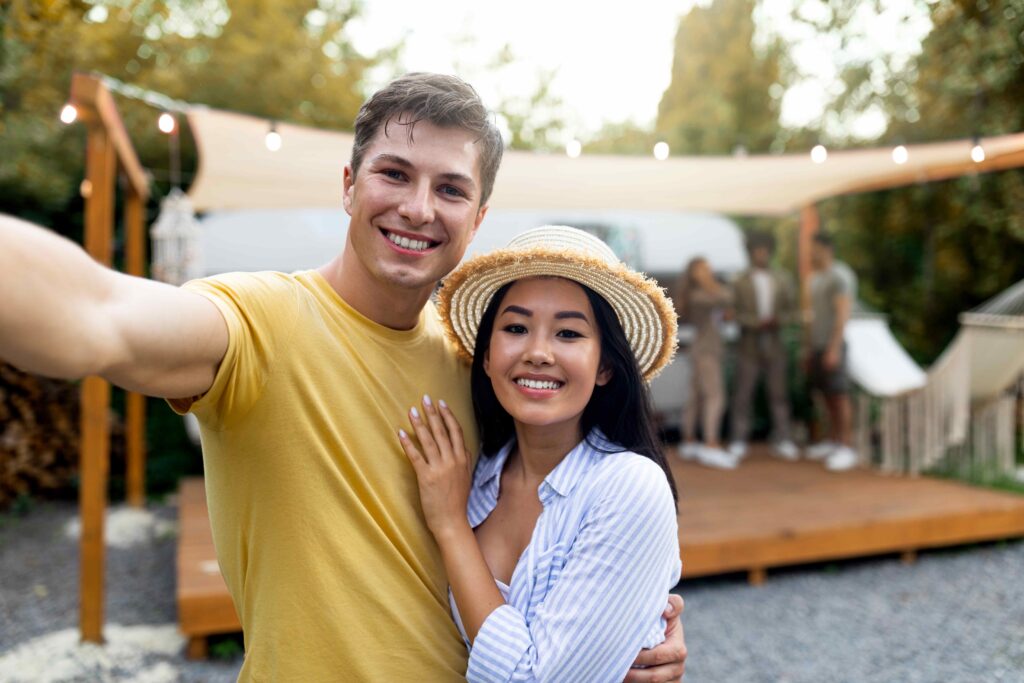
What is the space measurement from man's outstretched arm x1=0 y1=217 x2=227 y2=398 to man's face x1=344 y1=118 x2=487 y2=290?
435 millimetres

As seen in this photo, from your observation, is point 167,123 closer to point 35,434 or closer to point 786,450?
point 35,434

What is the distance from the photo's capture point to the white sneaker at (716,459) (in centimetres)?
657

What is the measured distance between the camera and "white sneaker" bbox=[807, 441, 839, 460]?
6.94 metres

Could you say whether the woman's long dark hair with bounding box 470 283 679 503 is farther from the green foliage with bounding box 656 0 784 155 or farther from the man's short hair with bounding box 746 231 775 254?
the green foliage with bounding box 656 0 784 155

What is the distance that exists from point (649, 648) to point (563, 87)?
642 inches

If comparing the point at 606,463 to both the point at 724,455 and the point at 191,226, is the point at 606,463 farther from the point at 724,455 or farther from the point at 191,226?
the point at 724,455

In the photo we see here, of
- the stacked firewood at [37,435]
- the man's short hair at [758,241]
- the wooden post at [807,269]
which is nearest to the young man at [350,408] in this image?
the stacked firewood at [37,435]

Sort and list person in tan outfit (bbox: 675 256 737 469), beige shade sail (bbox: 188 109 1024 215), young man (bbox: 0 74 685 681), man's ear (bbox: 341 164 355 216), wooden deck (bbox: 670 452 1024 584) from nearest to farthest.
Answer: young man (bbox: 0 74 685 681)
man's ear (bbox: 341 164 355 216)
beige shade sail (bbox: 188 109 1024 215)
wooden deck (bbox: 670 452 1024 584)
person in tan outfit (bbox: 675 256 737 469)

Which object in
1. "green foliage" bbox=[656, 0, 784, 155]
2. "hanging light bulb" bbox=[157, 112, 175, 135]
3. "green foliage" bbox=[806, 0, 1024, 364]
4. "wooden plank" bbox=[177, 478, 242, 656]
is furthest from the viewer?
"green foliage" bbox=[656, 0, 784, 155]

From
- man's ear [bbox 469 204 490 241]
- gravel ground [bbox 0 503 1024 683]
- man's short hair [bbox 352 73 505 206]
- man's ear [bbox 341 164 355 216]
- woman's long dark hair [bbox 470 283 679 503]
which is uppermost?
man's short hair [bbox 352 73 505 206]

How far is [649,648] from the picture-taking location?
1.51m

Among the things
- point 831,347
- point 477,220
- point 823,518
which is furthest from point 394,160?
point 831,347

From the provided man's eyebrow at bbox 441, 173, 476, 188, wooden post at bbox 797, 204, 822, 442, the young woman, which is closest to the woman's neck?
the young woman

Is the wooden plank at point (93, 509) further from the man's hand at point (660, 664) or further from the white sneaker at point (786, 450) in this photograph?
the white sneaker at point (786, 450)
